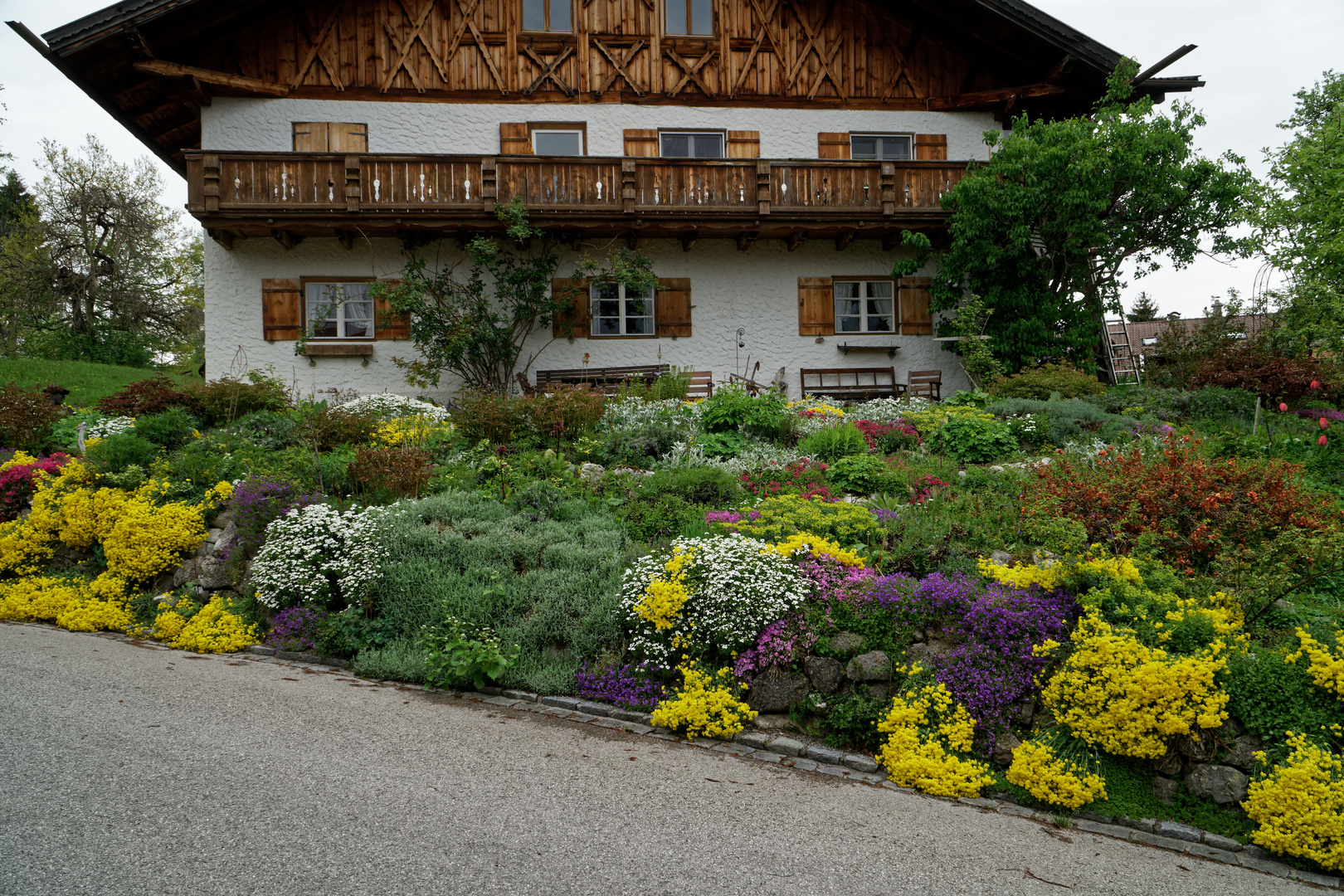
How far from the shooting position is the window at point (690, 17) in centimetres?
1658

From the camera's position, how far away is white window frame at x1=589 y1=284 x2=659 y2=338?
1623 centimetres

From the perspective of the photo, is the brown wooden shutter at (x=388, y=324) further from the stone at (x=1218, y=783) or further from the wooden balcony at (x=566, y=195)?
the stone at (x=1218, y=783)

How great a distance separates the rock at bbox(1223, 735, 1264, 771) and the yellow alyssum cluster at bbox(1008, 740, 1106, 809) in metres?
0.72

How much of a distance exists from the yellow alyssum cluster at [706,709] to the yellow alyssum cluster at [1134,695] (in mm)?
1963

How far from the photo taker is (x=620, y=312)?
1641 centimetres

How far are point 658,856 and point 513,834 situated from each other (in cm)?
72

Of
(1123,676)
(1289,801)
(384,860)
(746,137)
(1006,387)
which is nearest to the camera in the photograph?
(384,860)

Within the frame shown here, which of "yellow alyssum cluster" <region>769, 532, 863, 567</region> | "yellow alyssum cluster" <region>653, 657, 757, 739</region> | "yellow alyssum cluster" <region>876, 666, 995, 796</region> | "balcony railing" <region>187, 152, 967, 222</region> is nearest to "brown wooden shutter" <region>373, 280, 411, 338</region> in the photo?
"balcony railing" <region>187, 152, 967, 222</region>

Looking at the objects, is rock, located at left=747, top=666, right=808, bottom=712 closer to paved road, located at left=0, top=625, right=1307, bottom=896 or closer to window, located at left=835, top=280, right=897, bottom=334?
paved road, located at left=0, top=625, right=1307, bottom=896

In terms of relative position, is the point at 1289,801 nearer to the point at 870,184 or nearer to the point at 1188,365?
the point at 1188,365

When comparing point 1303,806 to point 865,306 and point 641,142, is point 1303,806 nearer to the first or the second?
point 865,306

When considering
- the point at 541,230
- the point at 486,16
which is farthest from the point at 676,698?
the point at 486,16

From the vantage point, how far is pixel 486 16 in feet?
52.7

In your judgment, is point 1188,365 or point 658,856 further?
point 1188,365
